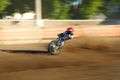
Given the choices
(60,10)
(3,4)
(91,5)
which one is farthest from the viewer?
(91,5)

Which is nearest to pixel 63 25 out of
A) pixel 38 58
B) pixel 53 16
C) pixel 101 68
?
pixel 53 16

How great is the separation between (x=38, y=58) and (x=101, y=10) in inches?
283

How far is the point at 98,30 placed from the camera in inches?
632

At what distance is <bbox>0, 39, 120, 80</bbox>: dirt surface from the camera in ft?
27.7

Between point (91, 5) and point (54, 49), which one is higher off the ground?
point (91, 5)

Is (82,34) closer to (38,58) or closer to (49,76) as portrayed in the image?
(38,58)

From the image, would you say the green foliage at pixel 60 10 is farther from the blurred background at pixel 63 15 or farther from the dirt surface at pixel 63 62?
the dirt surface at pixel 63 62

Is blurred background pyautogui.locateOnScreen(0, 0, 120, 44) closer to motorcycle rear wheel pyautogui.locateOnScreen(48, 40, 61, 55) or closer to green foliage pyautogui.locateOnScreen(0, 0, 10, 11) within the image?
green foliage pyautogui.locateOnScreen(0, 0, 10, 11)

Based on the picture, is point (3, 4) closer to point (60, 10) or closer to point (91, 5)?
point (60, 10)

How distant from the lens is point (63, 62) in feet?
34.5

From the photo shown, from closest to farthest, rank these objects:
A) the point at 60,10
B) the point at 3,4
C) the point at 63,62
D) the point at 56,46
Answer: the point at 63,62, the point at 56,46, the point at 3,4, the point at 60,10

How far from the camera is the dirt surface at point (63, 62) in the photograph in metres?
8.45

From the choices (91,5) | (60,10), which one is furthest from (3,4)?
(91,5)

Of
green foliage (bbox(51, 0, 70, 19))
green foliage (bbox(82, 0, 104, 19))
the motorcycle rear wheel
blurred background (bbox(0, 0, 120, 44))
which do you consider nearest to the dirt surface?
the motorcycle rear wheel
